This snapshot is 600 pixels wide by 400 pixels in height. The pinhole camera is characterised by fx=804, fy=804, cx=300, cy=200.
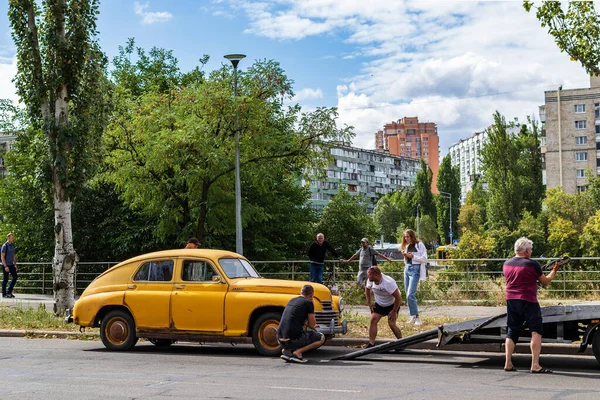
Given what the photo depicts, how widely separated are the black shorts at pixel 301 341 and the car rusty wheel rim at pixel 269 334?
55 cm

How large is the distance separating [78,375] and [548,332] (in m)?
6.72

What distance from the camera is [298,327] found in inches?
491

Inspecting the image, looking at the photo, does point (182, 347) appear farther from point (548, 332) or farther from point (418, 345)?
point (548, 332)

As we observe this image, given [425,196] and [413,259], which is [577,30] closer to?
[413,259]

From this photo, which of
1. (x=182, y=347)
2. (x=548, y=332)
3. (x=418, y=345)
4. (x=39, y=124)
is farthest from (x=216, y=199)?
(x=548, y=332)

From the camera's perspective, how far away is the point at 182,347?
601 inches

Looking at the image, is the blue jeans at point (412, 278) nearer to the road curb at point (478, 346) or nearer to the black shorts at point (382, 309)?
the road curb at point (478, 346)

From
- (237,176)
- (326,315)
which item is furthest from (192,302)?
(237,176)

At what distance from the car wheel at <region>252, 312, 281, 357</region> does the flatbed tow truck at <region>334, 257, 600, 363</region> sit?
2.18 metres

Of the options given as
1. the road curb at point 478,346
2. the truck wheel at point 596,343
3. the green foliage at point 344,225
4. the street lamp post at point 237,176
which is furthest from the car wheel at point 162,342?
the green foliage at point 344,225

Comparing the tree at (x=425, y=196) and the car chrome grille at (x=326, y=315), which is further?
the tree at (x=425, y=196)

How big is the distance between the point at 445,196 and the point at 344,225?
84847 mm

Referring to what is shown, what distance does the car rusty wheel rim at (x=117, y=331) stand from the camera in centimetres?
1432

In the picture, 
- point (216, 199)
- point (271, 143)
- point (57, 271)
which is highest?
point (271, 143)
